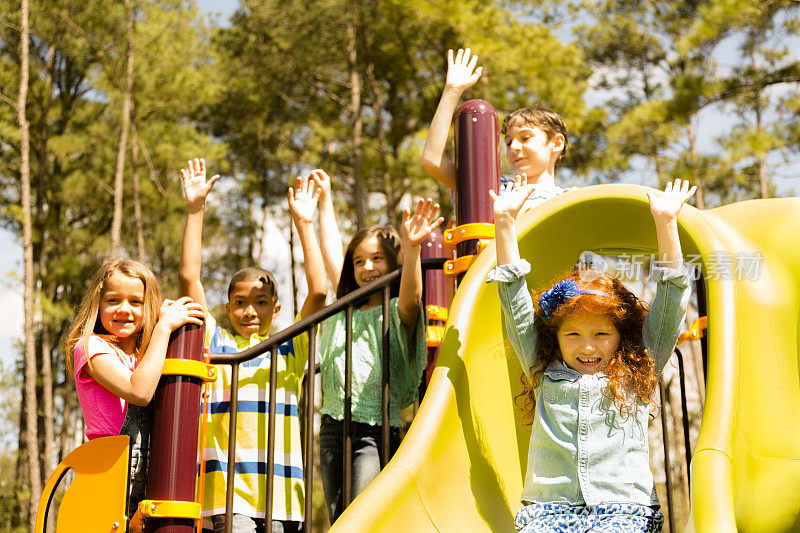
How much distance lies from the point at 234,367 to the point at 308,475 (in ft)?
1.55

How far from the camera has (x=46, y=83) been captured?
695 inches

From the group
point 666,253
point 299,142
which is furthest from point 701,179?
point 666,253

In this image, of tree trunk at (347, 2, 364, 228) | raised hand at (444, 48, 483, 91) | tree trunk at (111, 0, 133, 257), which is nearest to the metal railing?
raised hand at (444, 48, 483, 91)

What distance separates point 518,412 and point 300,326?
0.89 m

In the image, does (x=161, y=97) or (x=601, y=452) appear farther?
(x=161, y=97)

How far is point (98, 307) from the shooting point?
9.28 feet

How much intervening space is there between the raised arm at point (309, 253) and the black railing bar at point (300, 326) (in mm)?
326

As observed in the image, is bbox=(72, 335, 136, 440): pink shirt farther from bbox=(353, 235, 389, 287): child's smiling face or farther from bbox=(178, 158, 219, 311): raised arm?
bbox=(353, 235, 389, 287): child's smiling face

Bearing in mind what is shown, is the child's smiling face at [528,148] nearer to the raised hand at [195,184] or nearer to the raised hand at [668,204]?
the raised hand at [668,204]

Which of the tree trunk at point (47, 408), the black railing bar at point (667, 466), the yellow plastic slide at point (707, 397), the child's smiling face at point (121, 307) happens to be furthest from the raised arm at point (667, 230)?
the tree trunk at point (47, 408)

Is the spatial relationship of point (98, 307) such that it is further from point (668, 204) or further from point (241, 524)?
Result: point (668, 204)

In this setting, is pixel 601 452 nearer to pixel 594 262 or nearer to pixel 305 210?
pixel 594 262

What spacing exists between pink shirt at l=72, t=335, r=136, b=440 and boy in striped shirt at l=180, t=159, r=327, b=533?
411 mm

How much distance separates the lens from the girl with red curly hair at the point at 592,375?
7.54 ft
